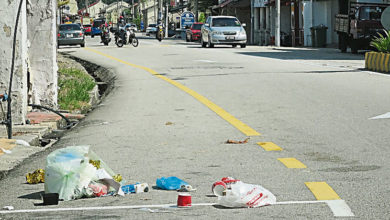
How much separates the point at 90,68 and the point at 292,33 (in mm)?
31124

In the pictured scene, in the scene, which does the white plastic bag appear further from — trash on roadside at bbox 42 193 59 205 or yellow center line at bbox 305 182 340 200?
trash on roadside at bbox 42 193 59 205

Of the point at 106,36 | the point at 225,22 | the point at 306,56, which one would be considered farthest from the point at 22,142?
the point at 106,36

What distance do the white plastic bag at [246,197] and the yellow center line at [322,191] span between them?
1.26 feet

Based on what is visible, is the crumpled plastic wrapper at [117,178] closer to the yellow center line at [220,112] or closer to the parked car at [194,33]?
the yellow center line at [220,112]

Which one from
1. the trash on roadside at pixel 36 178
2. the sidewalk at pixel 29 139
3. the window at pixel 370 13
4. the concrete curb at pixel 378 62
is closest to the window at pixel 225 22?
the window at pixel 370 13

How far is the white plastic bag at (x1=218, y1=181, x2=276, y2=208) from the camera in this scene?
20.0ft

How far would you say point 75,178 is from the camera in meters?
6.61

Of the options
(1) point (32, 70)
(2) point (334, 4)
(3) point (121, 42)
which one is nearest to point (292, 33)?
(2) point (334, 4)

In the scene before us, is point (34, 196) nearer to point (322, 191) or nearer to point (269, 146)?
point (322, 191)

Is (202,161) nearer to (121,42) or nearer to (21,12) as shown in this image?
(21,12)

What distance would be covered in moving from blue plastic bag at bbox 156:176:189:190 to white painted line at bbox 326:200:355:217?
1.28 m

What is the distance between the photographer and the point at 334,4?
5375 centimetres

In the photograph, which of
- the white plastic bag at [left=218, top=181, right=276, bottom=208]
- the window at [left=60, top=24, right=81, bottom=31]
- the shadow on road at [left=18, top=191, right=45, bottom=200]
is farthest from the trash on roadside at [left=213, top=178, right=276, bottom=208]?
the window at [left=60, top=24, right=81, bottom=31]

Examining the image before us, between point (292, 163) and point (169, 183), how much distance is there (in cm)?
155
